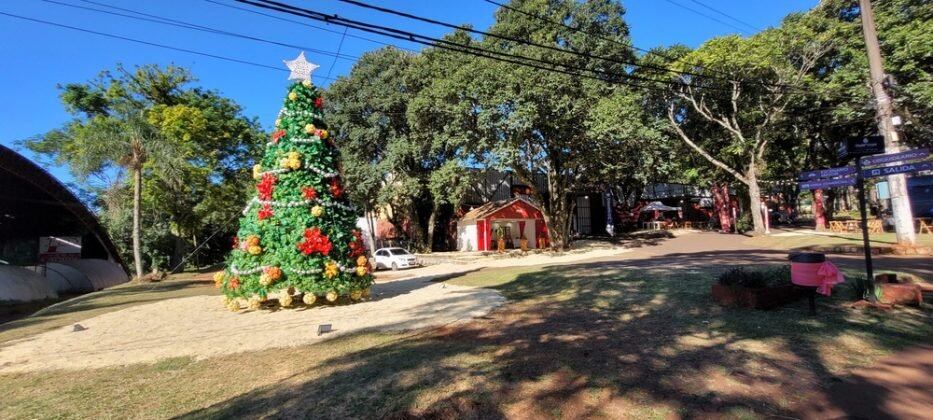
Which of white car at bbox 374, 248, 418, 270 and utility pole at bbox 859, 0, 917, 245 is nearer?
utility pole at bbox 859, 0, 917, 245

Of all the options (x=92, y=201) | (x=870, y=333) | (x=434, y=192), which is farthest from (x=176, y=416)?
(x=92, y=201)

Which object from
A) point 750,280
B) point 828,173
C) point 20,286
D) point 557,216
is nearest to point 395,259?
point 557,216

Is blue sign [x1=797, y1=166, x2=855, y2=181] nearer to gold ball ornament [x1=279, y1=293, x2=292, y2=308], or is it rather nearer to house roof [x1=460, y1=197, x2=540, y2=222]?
gold ball ornament [x1=279, y1=293, x2=292, y2=308]

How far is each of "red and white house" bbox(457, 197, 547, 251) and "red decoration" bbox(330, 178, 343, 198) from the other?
2029 cm

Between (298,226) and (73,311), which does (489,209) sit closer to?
(298,226)

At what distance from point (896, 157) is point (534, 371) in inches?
300

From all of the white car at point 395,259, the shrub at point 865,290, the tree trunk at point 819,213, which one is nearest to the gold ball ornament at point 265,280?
the shrub at point 865,290

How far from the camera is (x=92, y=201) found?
34625 millimetres

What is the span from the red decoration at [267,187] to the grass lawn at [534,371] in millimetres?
5351

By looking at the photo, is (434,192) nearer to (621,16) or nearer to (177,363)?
(621,16)

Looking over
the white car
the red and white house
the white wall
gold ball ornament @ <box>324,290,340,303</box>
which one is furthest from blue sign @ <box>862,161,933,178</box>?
the white wall

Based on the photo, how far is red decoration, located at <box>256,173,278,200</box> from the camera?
36.4 ft

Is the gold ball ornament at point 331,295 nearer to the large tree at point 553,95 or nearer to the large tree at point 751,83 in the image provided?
the large tree at point 553,95

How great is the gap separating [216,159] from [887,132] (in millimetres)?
33460
